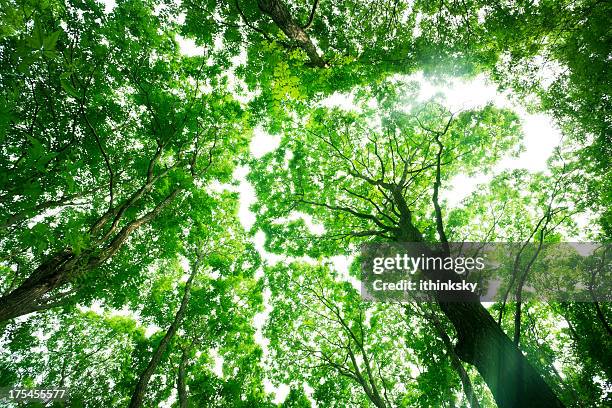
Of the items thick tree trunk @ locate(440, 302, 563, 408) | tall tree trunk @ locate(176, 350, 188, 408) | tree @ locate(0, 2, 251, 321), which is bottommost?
tall tree trunk @ locate(176, 350, 188, 408)

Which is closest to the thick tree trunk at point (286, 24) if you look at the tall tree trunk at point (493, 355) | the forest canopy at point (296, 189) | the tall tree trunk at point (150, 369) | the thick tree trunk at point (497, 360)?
the forest canopy at point (296, 189)

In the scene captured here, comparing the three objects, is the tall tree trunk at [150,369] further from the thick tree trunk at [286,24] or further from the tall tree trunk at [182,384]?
the thick tree trunk at [286,24]

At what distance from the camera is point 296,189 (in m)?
8.63

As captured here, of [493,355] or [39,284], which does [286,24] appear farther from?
[493,355]

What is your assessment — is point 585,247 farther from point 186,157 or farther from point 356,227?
point 186,157

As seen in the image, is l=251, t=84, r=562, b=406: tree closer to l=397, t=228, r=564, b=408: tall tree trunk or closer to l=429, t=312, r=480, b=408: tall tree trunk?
l=397, t=228, r=564, b=408: tall tree trunk

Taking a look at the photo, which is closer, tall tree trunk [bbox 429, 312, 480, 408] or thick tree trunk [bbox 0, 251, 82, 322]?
thick tree trunk [bbox 0, 251, 82, 322]

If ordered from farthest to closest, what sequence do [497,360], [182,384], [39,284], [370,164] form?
[182,384]
[370,164]
[39,284]
[497,360]

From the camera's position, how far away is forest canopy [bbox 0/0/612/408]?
5.28 meters

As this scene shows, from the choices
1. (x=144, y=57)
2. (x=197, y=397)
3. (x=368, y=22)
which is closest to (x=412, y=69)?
(x=368, y=22)

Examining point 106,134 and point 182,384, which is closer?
point 106,134

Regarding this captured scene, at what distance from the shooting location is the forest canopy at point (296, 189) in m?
5.28

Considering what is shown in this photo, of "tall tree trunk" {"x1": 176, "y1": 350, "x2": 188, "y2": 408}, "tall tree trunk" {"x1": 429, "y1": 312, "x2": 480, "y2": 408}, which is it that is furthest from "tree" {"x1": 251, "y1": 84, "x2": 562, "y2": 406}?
"tall tree trunk" {"x1": 176, "y1": 350, "x2": 188, "y2": 408}

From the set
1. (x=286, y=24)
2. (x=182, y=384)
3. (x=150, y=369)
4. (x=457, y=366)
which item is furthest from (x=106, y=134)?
(x=457, y=366)
